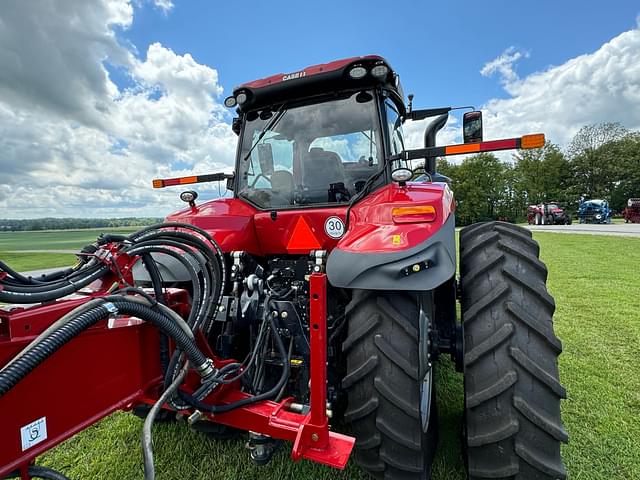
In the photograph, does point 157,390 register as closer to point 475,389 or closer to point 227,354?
point 227,354

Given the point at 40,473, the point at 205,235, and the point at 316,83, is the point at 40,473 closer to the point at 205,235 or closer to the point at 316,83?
the point at 205,235

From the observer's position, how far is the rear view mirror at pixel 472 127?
7.82 feet

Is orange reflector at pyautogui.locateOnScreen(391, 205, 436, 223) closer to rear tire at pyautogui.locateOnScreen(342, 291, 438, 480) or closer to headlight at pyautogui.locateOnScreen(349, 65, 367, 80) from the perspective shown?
rear tire at pyautogui.locateOnScreen(342, 291, 438, 480)

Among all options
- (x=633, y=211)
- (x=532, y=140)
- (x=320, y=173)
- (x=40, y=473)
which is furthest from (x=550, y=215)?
(x=40, y=473)

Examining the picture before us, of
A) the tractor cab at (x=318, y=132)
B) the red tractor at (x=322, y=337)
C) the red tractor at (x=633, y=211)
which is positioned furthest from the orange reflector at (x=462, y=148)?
the red tractor at (x=633, y=211)

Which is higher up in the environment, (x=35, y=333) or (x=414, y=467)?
(x=35, y=333)

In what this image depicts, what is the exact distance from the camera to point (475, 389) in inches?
67.1

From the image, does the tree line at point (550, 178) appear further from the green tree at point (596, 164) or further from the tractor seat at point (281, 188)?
the tractor seat at point (281, 188)

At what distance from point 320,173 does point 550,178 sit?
48.8 meters

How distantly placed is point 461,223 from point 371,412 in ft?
151

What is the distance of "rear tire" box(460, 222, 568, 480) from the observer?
1592mm

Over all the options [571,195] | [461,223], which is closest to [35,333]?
[461,223]

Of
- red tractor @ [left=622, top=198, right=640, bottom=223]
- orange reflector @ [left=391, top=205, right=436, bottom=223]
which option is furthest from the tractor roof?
red tractor @ [left=622, top=198, right=640, bottom=223]

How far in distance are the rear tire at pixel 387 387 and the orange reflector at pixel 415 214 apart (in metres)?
0.37
